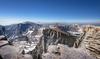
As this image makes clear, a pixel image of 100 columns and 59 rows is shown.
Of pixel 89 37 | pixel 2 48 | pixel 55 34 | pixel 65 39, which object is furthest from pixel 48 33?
pixel 2 48

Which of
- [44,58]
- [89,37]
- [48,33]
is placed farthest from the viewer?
[48,33]

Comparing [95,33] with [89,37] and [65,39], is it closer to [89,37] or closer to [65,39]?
[89,37]

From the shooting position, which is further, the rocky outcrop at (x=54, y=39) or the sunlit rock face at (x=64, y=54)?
the rocky outcrop at (x=54, y=39)

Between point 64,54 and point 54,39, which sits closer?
point 64,54

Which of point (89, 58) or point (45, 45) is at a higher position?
point (89, 58)

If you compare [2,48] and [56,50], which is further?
[2,48]

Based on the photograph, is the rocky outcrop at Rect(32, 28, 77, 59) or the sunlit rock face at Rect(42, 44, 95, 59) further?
the rocky outcrop at Rect(32, 28, 77, 59)

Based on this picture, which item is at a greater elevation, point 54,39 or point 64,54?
point 64,54

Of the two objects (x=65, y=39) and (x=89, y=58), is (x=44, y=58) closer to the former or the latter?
(x=89, y=58)

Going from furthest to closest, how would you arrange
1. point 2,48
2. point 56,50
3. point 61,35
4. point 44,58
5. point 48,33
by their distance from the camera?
point 48,33, point 61,35, point 2,48, point 56,50, point 44,58

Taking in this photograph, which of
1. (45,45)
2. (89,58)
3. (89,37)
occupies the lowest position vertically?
(45,45)
